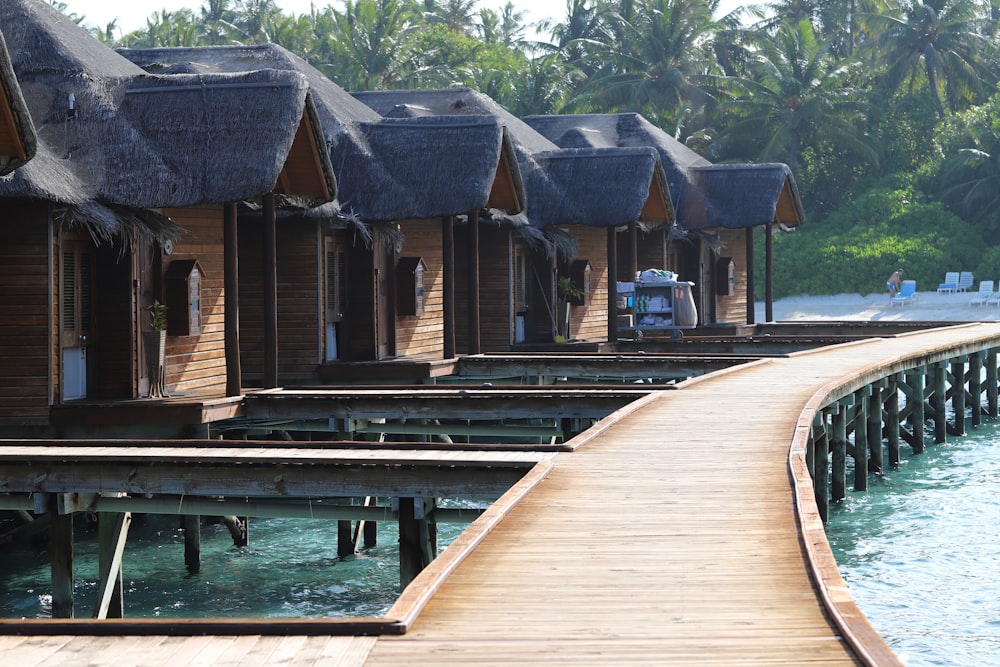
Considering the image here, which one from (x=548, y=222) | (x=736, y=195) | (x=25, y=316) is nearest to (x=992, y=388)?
(x=736, y=195)

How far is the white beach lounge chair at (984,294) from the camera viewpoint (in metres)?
45.2

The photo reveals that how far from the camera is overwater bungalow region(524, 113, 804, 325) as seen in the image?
107 feet

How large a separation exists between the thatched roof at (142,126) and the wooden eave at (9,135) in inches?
93.6

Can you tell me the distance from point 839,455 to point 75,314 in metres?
9.69

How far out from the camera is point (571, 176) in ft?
89.2

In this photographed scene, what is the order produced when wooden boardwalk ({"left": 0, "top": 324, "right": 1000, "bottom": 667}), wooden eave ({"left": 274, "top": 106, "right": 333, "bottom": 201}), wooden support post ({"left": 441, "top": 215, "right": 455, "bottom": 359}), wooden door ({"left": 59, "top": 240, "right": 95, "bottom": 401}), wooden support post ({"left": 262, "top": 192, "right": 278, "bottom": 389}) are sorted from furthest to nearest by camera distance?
wooden support post ({"left": 441, "top": 215, "right": 455, "bottom": 359}), wooden eave ({"left": 274, "top": 106, "right": 333, "bottom": 201}), wooden support post ({"left": 262, "top": 192, "right": 278, "bottom": 389}), wooden door ({"left": 59, "top": 240, "right": 95, "bottom": 401}), wooden boardwalk ({"left": 0, "top": 324, "right": 1000, "bottom": 667})

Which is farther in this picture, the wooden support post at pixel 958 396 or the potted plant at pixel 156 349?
the wooden support post at pixel 958 396

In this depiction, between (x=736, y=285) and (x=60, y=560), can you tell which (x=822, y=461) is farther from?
(x=736, y=285)

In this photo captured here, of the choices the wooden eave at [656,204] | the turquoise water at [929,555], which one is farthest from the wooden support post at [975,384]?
the wooden eave at [656,204]

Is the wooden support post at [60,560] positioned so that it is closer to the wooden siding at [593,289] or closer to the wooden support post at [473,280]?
the wooden support post at [473,280]

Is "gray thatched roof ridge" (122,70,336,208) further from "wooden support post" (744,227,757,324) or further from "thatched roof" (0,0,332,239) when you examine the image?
"wooden support post" (744,227,757,324)

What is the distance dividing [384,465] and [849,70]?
4334 cm

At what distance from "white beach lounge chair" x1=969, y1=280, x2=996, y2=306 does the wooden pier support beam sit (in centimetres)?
2447

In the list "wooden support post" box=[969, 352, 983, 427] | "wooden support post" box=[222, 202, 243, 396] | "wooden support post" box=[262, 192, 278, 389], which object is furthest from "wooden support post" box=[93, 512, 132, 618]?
"wooden support post" box=[969, 352, 983, 427]
